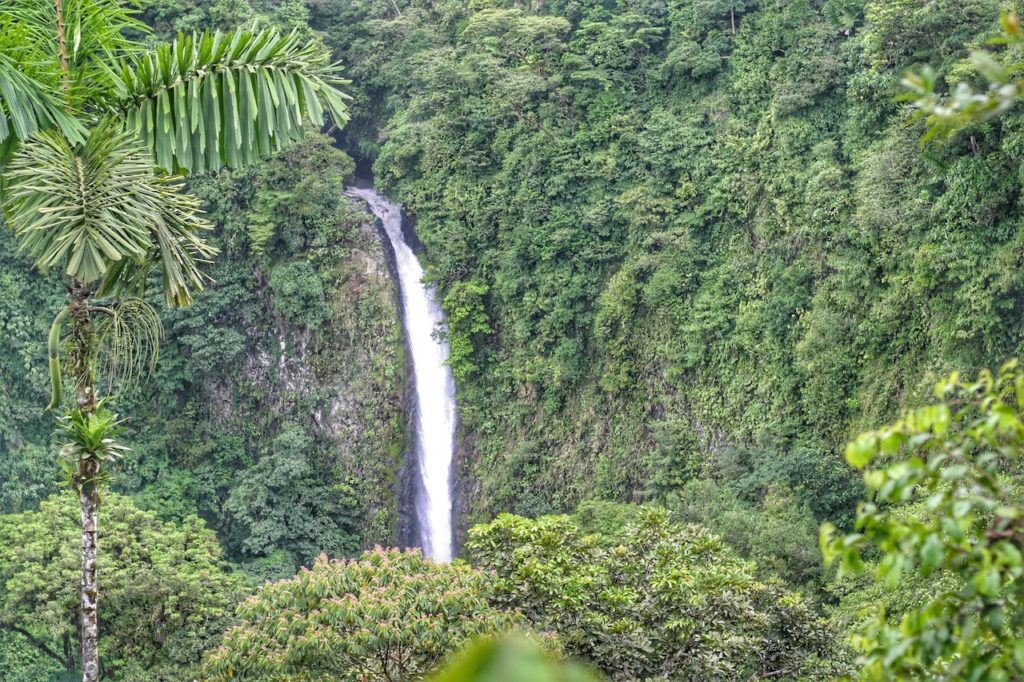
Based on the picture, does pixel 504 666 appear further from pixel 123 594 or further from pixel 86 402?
pixel 123 594

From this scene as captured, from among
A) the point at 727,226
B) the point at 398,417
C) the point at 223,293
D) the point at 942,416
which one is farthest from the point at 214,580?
the point at 942,416

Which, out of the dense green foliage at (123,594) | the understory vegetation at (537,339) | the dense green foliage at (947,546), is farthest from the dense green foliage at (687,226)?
the dense green foliage at (947,546)

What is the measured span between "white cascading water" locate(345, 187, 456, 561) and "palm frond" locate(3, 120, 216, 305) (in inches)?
539

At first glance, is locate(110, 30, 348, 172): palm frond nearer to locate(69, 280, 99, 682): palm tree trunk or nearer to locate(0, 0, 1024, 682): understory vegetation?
locate(0, 0, 1024, 682): understory vegetation

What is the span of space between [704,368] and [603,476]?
2.38m

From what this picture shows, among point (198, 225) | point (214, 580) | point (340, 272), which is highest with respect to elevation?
point (198, 225)

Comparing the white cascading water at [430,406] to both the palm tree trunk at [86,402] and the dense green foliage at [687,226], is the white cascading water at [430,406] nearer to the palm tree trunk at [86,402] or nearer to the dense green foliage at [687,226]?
the dense green foliage at [687,226]

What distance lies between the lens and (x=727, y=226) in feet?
53.5

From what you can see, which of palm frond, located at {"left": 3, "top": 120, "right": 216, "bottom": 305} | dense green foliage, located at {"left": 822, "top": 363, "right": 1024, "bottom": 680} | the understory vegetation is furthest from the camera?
the understory vegetation

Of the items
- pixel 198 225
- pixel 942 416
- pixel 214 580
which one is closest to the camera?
pixel 942 416

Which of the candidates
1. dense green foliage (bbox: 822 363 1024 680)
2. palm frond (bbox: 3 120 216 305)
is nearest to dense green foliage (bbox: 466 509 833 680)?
palm frond (bbox: 3 120 216 305)

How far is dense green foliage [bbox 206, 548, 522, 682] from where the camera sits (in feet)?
24.2

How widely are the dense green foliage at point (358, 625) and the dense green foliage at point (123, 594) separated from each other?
5.92 m

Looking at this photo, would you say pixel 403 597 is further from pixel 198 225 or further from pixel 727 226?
pixel 727 226
